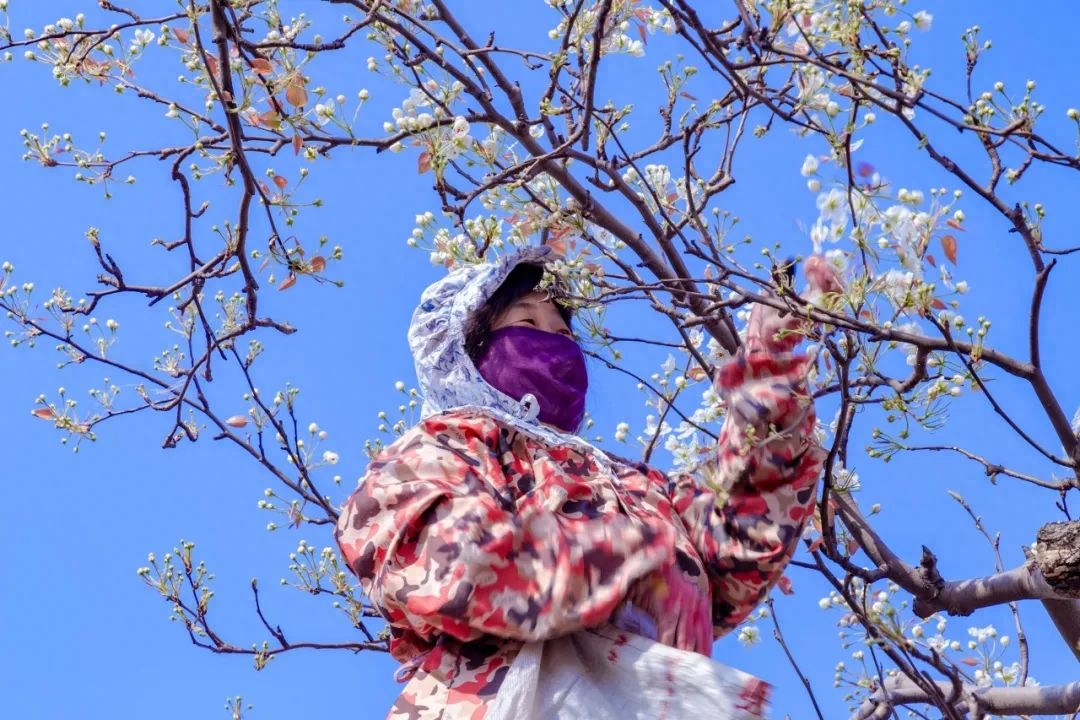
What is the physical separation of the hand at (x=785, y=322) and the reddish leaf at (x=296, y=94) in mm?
1090

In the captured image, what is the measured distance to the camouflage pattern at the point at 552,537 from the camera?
174cm

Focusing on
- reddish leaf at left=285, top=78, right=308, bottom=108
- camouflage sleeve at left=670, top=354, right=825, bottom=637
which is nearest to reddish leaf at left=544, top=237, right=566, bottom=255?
reddish leaf at left=285, top=78, right=308, bottom=108

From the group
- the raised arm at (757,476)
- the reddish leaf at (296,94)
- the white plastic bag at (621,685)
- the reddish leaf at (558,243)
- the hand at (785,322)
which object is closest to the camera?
the white plastic bag at (621,685)

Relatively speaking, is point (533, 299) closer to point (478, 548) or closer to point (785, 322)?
point (785, 322)

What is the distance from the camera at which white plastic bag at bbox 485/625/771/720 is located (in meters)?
1.70

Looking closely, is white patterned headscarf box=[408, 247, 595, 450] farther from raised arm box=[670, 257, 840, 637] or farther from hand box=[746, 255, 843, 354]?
hand box=[746, 255, 843, 354]

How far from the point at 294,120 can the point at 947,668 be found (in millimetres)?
1667

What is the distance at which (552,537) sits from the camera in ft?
5.90

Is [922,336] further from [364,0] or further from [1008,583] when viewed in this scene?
[364,0]

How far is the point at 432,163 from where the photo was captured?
7.56 feet

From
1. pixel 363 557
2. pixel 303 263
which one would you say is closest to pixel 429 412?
pixel 363 557

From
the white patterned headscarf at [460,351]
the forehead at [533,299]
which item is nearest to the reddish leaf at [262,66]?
the white patterned headscarf at [460,351]

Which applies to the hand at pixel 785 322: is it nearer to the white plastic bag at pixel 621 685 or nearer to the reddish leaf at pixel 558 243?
the white plastic bag at pixel 621 685

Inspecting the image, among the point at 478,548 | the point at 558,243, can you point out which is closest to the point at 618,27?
the point at 558,243
